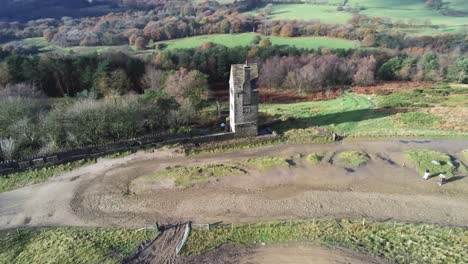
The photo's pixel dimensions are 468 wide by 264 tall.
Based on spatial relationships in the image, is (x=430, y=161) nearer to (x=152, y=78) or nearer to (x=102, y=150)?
(x=102, y=150)

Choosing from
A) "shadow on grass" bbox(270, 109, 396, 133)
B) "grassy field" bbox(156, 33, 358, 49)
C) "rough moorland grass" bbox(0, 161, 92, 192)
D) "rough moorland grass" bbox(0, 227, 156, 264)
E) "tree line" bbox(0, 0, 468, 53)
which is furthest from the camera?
"tree line" bbox(0, 0, 468, 53)

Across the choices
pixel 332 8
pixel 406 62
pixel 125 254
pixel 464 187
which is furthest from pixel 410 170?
pixel 332 8

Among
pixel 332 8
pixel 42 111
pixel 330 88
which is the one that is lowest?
pixel 330 88

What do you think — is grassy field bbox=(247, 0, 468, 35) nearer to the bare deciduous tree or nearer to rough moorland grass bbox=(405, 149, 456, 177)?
the bare deciduous tree

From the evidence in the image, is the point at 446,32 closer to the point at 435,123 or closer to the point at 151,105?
the point at 435,123

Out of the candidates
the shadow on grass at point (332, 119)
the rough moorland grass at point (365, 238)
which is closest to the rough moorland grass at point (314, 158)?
the shadow on grass at point (332, 119)

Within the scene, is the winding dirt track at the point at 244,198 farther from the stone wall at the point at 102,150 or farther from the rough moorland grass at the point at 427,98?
the rough moorland grass at the point at 427,98

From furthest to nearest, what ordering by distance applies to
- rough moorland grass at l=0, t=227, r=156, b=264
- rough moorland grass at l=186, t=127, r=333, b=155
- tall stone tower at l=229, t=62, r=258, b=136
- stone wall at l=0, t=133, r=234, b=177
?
tall stone tower at l=229, t=62, r=258, b=136 → rough moorland grass at l=186, t=127, r=333, b=155 → stone wall at l=0, t=133, r=234, b=177 → rough moorland grass at l=0, t=227, r=156, b=264

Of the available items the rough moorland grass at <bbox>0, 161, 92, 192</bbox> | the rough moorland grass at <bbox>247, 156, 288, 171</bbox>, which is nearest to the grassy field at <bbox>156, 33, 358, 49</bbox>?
the rough moorland grass at <bbox>0, 161, 92, 192</bbox>
